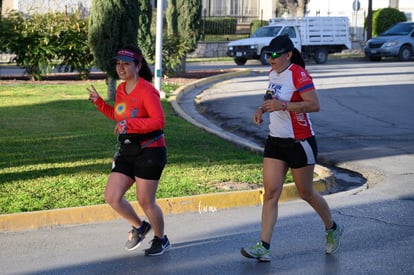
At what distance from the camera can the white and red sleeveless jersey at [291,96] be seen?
22.3 feet

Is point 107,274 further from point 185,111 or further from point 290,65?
point 185,111

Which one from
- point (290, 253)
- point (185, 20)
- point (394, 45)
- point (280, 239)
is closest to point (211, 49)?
point (394, 45)

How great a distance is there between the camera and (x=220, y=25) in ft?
143

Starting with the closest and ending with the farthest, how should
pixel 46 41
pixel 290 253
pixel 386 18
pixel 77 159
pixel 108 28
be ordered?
1. pixel 290 253
2. pixel 77 159
3. pixel 46 41
4. pixel 108 28
5. pixel 386 18

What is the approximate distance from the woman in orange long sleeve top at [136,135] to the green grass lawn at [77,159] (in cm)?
198

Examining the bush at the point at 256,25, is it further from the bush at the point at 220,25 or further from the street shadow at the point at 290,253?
the street shadow at the point at 290,253

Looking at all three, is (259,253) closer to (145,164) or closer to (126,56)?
(145,164)

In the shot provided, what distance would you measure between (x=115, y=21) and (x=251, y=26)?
27315 mm

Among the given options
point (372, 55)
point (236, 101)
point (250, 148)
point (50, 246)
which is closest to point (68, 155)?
point (250, 148)

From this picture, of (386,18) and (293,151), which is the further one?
(386,18)

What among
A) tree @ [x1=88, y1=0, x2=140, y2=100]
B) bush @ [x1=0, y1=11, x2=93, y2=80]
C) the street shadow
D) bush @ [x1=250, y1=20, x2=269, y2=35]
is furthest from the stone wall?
the street shadow

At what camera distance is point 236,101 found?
2058 cm

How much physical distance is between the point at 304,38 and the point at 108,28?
19.6 metres

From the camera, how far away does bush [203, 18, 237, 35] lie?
142 ft
